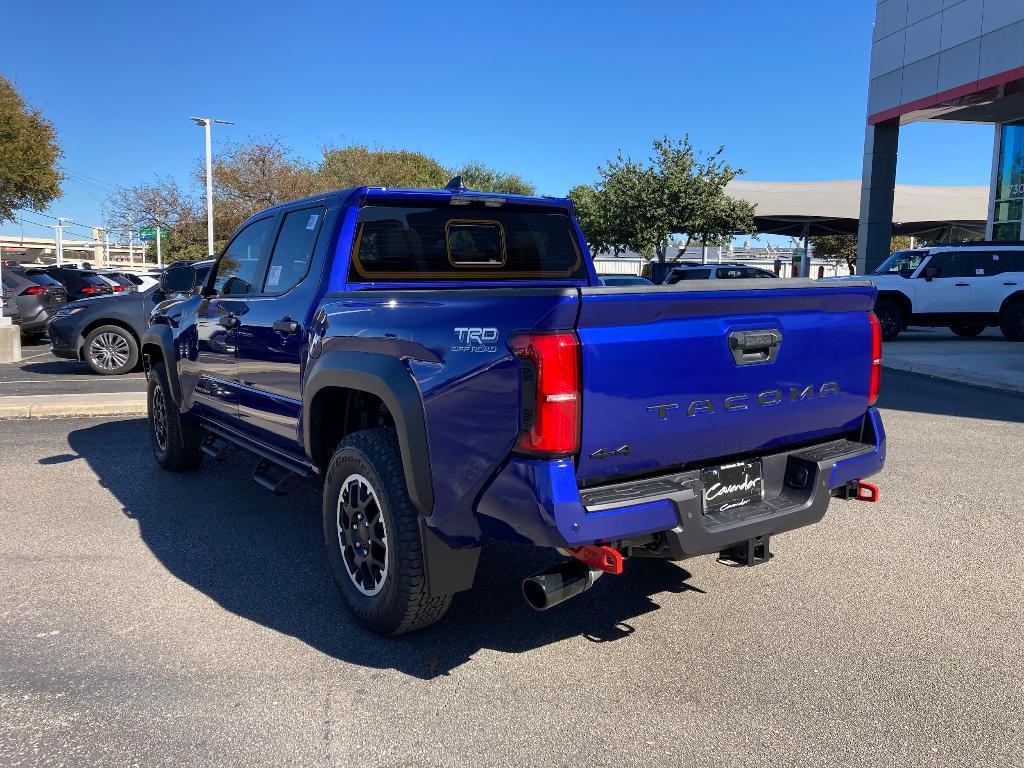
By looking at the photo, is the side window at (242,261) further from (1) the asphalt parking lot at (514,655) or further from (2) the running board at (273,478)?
(1) the asphalt parking lot at (514,655)

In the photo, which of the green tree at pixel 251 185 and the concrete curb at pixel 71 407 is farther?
the green tree at pixel 251 185

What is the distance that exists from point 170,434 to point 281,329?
246 centimetres

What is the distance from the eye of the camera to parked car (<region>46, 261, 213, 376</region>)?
12.4 metres

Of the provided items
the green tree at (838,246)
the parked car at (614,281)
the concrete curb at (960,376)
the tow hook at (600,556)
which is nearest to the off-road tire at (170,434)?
the parked car at (614,281)

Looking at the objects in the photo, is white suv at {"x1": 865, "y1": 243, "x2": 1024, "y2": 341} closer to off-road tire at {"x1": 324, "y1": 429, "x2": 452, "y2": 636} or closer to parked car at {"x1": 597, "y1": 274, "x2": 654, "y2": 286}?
parked car at {"x1": 597, "y1": 274, "x2": 654, "y2": 286}

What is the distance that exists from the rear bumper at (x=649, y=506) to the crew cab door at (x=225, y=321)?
277cm

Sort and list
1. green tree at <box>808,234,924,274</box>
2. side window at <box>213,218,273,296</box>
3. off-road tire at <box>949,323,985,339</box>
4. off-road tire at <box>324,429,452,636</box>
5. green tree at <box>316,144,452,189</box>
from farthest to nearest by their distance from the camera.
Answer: green tree at <box>808,234,924,274</box> < green tree at <box>316,144,452,189</box> < off-road tire at <box>949,323,985,339</box> < side window at <box>213,218,273,296</box> < off-road tire at <box>324,429,452,636</box>

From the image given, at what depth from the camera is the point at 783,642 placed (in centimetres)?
360

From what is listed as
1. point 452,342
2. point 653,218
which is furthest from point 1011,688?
point 653,218

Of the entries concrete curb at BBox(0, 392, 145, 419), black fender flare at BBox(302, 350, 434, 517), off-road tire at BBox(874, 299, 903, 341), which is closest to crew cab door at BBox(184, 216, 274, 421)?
black fender flare at BBox(302, 350, 434, 517)

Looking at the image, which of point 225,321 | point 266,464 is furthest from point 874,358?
point 225,321

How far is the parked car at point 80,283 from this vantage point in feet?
62.4

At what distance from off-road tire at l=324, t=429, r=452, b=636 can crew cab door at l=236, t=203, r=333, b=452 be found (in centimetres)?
77

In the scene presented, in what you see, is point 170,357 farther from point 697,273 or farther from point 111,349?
point 697,273
